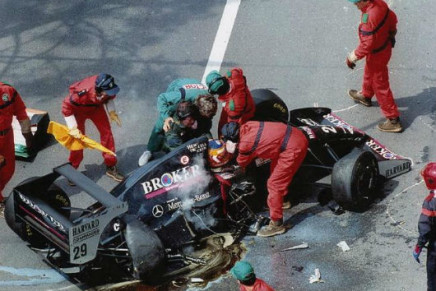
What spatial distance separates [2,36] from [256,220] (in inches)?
249

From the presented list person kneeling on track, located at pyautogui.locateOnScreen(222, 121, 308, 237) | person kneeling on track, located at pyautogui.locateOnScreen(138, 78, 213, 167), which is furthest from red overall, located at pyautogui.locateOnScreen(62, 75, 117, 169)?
person kneeling on track, located at pyautogui.locateOnScreen(222, 121, 308, 237)

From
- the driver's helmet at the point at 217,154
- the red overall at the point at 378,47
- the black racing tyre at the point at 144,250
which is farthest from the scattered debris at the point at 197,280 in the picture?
the red overall at the point at 378,47

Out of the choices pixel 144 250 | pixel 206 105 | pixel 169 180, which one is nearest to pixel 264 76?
pixel 206 105

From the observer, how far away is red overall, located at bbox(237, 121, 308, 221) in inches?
380

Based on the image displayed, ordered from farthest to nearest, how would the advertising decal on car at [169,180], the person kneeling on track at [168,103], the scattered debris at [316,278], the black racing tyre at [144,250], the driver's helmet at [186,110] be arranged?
the person kneeling on track at [168,103], the driver's helmet at [186,110], the advertising decal on car at [169,180], the scattered debris at [316,278], the black racing tyre at [144,250]

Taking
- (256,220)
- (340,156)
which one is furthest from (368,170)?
(256,220)

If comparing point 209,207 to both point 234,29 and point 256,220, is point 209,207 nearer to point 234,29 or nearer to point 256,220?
point 256,220

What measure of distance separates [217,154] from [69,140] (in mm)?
2099

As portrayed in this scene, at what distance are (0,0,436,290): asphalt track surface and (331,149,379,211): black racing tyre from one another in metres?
0.25

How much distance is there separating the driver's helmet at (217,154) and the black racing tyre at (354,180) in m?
1.28

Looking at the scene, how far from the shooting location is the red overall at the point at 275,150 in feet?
31.7

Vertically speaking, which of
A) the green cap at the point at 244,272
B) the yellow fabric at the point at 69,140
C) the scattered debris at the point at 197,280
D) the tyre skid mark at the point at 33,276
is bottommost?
the tyre skid mark at the point at 33,276

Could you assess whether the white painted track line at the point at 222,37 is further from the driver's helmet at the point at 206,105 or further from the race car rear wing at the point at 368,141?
the driver's helmet at the point at 206,105

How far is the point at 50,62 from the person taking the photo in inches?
538
